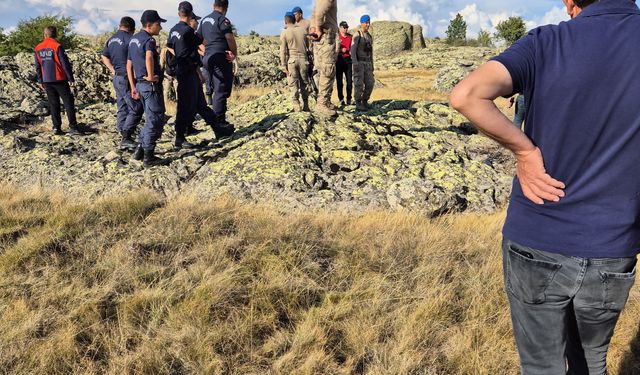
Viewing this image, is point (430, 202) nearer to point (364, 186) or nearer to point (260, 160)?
point (364, 186)

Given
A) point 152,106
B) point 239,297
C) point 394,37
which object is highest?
point 394,37

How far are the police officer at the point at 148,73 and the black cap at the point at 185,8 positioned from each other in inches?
15.0

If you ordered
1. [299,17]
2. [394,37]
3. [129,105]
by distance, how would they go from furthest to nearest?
[394,37] → [299,17] → [129,105]

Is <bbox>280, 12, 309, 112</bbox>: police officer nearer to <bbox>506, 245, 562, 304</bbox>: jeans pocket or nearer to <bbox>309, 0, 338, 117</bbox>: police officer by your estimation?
<bbox>309, 0, 338, 117</bbox>: police officer

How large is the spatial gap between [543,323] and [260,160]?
17.9 feet

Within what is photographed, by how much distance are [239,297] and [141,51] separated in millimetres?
4536

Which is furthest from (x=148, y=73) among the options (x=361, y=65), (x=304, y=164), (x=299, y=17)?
(x=361, y=65)

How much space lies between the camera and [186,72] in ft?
22.1

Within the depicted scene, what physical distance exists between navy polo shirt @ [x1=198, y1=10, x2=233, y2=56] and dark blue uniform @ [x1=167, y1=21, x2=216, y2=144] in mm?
364

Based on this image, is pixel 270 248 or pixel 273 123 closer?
pixel 270 248

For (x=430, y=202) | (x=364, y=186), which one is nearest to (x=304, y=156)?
(x=364, y=186)

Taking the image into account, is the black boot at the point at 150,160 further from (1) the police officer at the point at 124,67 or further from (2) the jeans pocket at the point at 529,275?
(2) the jeans pocket at the point at 529,275

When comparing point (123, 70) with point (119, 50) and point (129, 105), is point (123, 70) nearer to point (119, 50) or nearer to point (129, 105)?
point (119, 50)

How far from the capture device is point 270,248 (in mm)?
3967
